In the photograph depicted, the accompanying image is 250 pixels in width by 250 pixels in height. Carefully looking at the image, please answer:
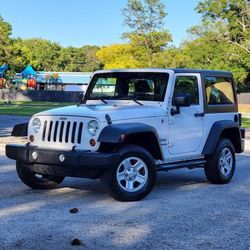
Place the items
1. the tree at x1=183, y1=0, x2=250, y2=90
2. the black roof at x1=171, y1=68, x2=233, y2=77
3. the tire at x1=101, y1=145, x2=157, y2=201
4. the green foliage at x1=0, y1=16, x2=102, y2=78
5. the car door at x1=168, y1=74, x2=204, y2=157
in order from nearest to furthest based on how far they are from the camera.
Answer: the tire at x1=101, y1=145, x2=157, y2=201 < the car door at x1=168, y1=74, x2=204, y2=157 < the black roof at x1=171, y1=68, x2=233, y2=77 < the tree at x1=183, y1=0, x2=250, y2=90 < the green foliage at x1=0, y1=16, x2=102, y2=78

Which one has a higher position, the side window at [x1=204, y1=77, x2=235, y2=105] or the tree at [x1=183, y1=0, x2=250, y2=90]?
the tree at [x1=183, y1=0, x2=250, y2=90]

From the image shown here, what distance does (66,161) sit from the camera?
7.28m

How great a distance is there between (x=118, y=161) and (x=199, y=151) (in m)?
2.05

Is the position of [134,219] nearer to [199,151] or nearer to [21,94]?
[199,151]

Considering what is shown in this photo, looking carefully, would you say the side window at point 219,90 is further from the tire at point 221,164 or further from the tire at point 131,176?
the tire at point 131,176

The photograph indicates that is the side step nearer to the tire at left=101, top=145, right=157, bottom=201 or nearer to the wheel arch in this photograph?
the wheel arch

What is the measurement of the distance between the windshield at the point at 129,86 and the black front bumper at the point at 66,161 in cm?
158

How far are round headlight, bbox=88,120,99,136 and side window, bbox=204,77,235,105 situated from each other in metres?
2.51

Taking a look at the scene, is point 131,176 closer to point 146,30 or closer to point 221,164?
point 221,164

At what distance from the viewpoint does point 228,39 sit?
5353cm


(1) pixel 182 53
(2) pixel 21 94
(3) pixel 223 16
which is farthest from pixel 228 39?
(2) pixel 21 94

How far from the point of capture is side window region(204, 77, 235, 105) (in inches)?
365

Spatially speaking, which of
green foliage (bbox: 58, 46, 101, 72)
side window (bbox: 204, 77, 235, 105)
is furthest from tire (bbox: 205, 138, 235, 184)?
green foliage (bbox: 58, 46, 101, 72)

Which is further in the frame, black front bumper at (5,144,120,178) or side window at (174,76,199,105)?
side window at (174,76,199,105)
